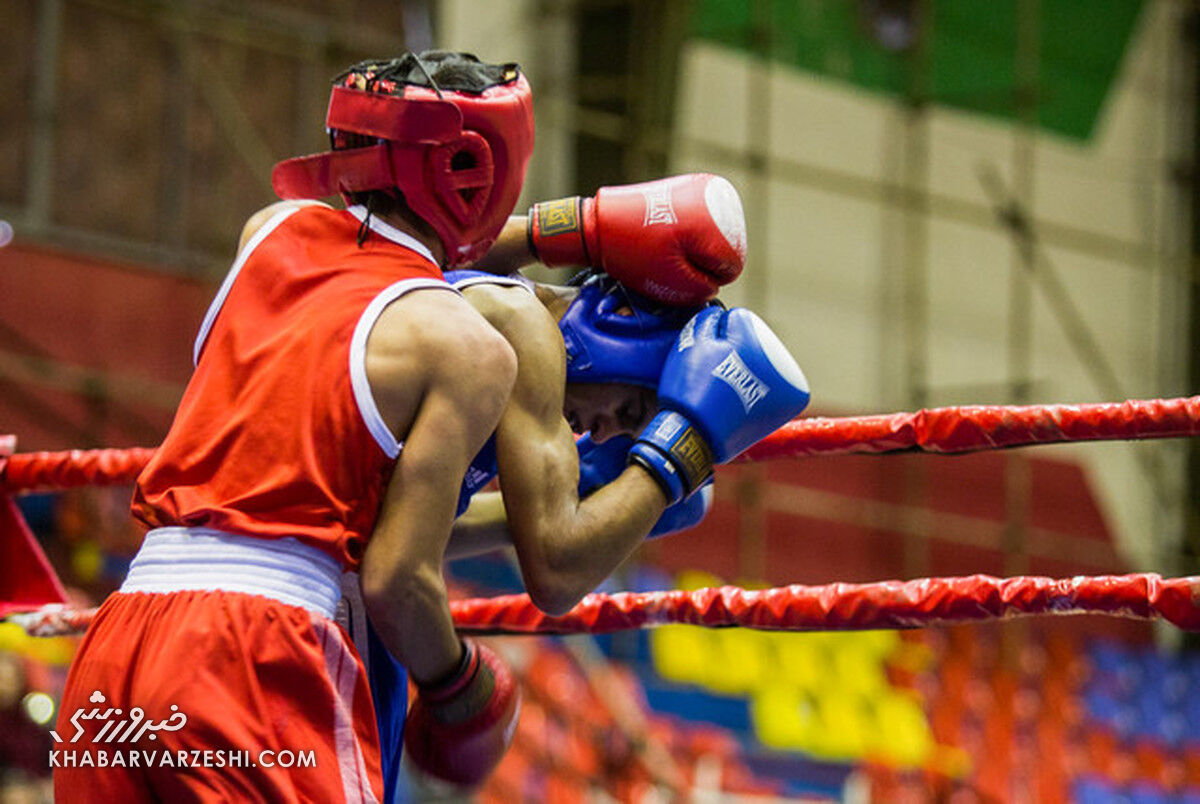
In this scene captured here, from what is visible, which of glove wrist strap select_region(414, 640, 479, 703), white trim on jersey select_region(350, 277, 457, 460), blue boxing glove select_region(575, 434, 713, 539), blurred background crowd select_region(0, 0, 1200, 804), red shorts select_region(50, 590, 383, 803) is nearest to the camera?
red shorts select_region(50, 590, 383, 803)

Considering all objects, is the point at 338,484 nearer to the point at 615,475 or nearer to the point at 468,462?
the point at 468,462

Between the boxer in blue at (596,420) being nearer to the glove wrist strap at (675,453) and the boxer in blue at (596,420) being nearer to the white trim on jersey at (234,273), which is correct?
the glove wrist strap at (675,453)

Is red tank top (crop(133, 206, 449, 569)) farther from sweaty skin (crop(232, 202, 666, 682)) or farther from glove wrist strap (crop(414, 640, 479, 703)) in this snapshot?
glove wrist strap (crop(414, 640, 479, 703))

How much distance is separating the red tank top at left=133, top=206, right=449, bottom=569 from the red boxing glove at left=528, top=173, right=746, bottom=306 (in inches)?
14.0

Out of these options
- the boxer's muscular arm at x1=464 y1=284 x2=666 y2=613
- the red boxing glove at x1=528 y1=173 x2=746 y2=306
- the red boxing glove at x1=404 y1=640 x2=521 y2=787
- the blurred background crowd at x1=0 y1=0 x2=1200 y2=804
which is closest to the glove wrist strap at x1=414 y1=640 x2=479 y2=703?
the red boxing glove at x1=404 y1=640 x2=521 y2=787

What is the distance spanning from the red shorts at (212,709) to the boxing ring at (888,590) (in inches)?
24.5

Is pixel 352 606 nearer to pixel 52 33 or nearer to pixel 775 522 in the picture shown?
pixel 52 33

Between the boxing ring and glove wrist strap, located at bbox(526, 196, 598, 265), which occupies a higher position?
glove wrist strap, located at bbox(526, 196, 598, 265)

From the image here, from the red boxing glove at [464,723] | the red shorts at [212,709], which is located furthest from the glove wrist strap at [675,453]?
the red shorts at [212,709]

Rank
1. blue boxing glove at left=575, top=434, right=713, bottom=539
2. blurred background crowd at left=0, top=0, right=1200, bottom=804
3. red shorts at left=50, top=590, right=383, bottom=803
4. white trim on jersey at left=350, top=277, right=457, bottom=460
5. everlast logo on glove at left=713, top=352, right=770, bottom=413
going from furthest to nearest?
blurred background crowd at left=0, top=0, right=1200, bottom=804 < blue boxing glove at left=575, top=434, right=713, bottom=539 < everlast logo on glove at left=713, top=352, right=770, bottom=413 < white trim on jersey at left=350, top=277, right=457, bottom=460 < red shorts at left=50, top=590, right=383, bottom=803

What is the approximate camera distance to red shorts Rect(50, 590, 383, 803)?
1479 millimetres

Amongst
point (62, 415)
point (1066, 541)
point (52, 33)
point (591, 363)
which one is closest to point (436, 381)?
point (591, 363)

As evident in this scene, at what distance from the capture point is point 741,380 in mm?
1798

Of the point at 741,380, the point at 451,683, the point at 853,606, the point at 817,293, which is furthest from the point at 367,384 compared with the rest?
the point at 817,293
